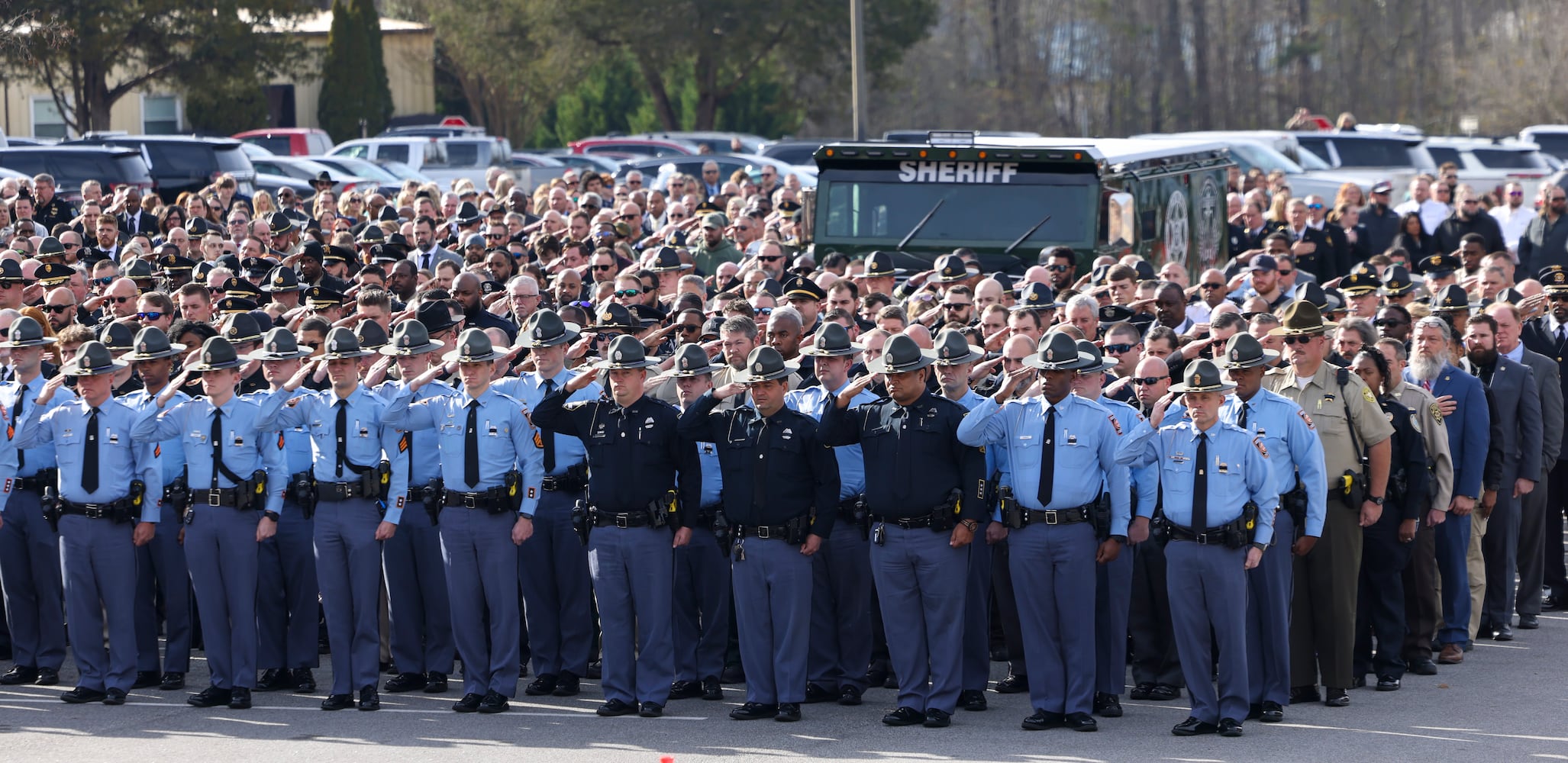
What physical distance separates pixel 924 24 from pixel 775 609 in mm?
40149

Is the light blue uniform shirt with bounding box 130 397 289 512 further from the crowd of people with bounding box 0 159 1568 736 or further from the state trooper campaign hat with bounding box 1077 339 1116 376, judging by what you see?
the state trooper campaign hat with bounding box 1077 339 1116 376

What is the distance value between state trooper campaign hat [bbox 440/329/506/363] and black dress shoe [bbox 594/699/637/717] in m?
1.74

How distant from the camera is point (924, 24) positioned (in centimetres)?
4806

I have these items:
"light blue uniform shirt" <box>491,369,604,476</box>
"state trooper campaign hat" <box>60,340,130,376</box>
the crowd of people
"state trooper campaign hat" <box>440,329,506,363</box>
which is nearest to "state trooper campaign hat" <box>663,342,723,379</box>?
the crowd of people

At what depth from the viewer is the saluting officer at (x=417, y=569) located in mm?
9844

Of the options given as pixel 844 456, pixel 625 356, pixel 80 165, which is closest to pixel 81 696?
pixel 625 356

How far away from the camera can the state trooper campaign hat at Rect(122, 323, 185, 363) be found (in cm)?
980

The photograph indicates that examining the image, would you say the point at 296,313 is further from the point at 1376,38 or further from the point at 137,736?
the point at 1376,38

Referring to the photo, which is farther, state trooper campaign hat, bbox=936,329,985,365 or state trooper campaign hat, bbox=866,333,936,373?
state trooper campaign hat, bbox=936,329,985,365

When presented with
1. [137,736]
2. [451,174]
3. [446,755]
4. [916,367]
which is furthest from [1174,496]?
[451,174]

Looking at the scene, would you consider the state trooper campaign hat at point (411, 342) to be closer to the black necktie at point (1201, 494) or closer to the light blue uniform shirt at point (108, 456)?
the light blue uniform shirt at point (108, 456)

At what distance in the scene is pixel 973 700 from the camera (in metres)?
9.40

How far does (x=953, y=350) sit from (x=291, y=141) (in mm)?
31003

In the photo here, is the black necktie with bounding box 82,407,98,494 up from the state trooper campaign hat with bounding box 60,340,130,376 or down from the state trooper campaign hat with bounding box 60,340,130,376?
down
